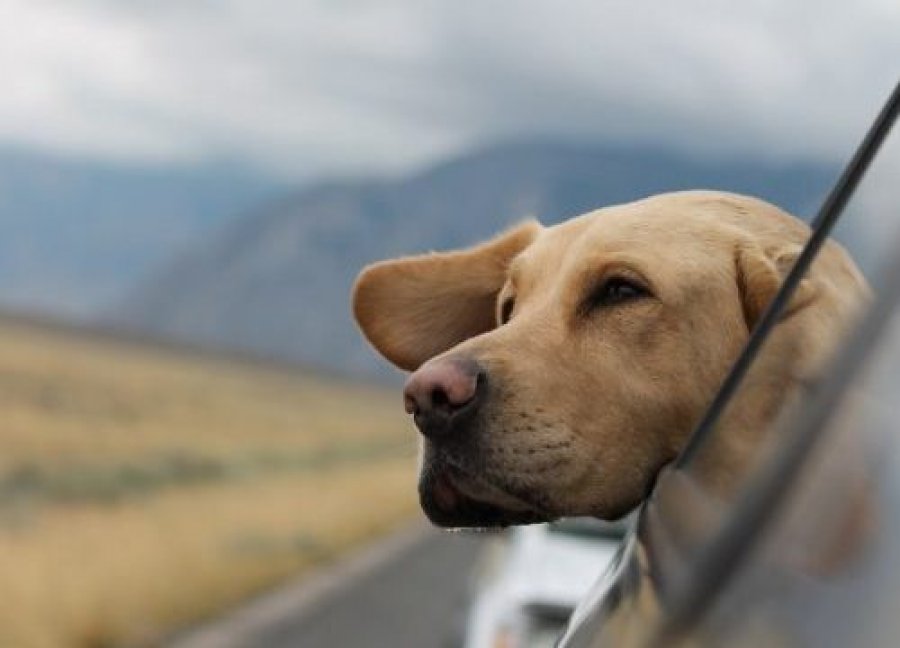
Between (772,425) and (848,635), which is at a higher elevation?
(848,635)

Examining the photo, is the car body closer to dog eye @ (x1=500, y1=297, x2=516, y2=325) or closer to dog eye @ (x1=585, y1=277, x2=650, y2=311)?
dog eye @ (x1=585, y1=277, x2=650, y2=311)

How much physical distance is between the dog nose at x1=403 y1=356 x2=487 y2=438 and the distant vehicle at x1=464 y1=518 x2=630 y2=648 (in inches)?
268

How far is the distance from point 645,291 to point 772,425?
0.64 m

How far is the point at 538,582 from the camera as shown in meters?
9.17

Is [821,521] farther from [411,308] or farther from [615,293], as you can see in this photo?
[411,308]

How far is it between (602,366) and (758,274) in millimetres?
191

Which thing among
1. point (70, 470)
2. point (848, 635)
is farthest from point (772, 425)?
point (70, 470)

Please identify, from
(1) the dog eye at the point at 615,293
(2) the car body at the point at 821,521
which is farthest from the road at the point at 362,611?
(2) the car body at the point at 821,521

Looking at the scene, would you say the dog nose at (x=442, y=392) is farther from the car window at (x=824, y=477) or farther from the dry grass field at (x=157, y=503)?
the dry grass field at (x=157, y=503)

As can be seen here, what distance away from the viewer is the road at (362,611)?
52.6 ft

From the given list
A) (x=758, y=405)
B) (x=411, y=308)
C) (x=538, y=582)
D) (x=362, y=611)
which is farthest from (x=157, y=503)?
(x=758, y=405)

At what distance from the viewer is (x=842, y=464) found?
1037 millimetres

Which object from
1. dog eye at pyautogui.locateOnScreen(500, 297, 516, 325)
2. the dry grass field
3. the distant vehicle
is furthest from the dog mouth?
the distant vehicle

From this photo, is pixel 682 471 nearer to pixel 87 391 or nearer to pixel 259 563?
pixel 259 563
